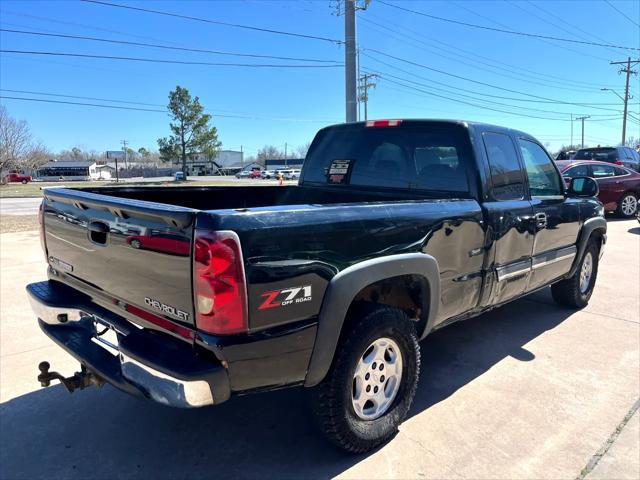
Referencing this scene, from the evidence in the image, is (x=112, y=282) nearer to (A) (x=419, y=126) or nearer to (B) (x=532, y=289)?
(A) (x=419, y=126)

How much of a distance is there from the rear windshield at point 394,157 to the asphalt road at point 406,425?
1.55m

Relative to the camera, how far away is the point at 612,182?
13.1m

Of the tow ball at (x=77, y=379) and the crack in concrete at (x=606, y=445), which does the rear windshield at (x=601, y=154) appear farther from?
the tow ball at (x=77, y=379)

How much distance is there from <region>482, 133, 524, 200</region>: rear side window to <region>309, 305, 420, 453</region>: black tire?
1.44m

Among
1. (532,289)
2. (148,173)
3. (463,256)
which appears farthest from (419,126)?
(148,173)

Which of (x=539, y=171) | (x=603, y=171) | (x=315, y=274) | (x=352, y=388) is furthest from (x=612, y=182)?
(x=315, y=274)

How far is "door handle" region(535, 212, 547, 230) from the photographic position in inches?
158

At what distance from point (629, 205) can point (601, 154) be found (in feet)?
12.1

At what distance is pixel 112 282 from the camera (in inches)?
97.9

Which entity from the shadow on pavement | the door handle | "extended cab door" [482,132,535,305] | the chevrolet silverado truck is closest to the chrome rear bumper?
the chevrolet silverado truck

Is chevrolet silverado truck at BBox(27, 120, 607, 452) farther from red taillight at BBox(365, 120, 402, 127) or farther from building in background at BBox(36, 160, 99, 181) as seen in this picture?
building in background at BBox(36, 160, 99, 181)

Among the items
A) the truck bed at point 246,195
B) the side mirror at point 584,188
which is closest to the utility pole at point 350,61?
the side mirror at point 584,188

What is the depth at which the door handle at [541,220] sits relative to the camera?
400 cm

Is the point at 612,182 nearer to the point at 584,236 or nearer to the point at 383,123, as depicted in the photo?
the point at 584,236
